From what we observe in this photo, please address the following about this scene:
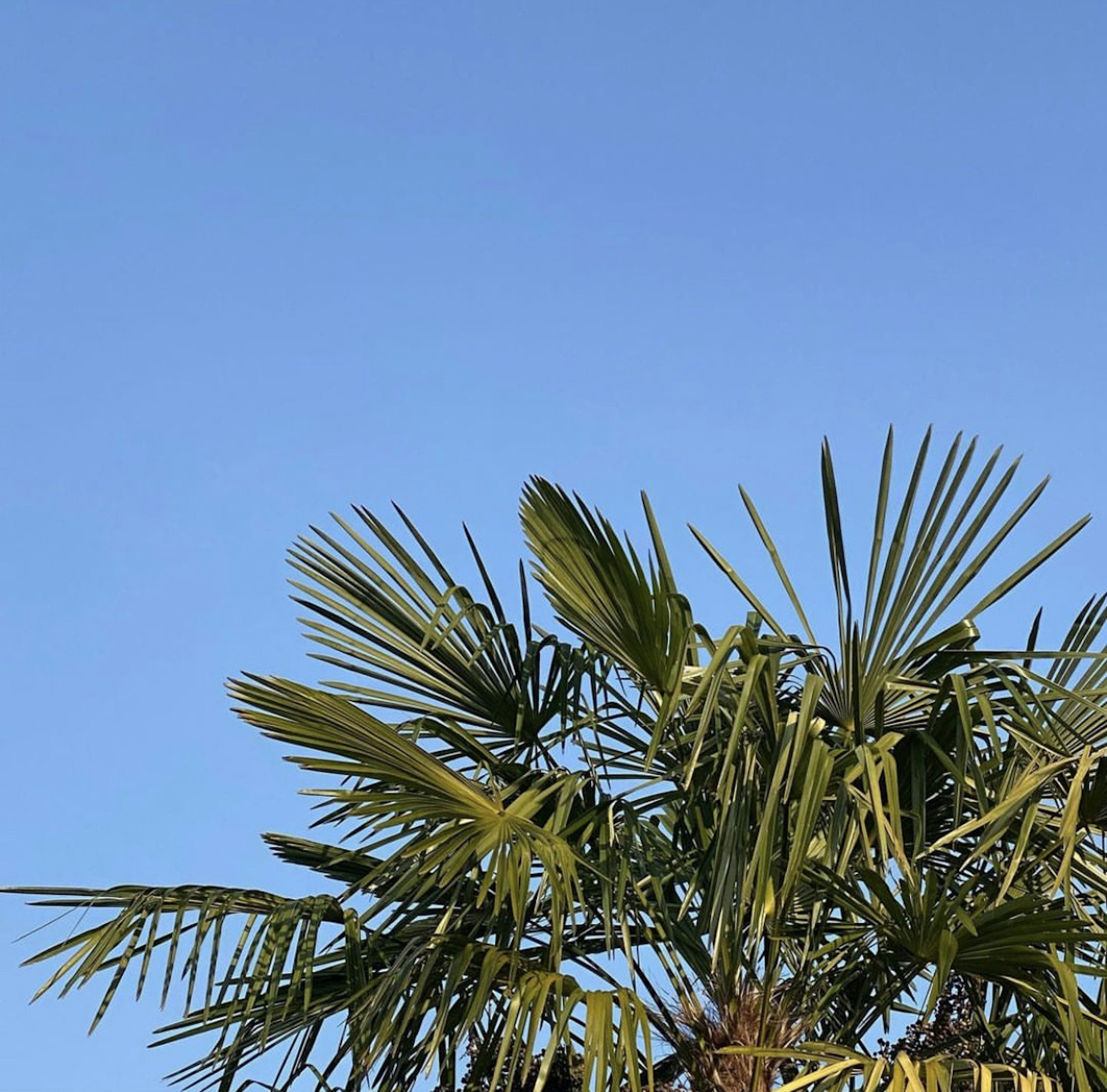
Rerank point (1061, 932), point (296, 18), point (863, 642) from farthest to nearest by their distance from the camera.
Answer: point (296, 18), point (863, 642), point (1061, 932)

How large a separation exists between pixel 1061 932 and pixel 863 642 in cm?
125

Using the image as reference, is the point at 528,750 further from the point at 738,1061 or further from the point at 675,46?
the point at 675,46

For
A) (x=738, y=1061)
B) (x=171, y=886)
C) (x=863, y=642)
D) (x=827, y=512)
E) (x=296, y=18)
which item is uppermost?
(x=296, y=18)

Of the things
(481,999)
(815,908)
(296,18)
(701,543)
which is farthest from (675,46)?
(481,999)

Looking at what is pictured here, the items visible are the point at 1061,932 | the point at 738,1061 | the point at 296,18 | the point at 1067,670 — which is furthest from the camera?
the point at 296,18

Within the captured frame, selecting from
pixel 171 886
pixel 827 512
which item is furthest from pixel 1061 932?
pixel 171 886

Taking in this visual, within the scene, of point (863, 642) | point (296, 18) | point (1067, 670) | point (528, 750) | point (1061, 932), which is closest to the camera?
point (1061, 932)

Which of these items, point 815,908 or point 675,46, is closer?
point 815,908

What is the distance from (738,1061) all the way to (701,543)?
5.83 feet

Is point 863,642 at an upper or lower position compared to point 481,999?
upper

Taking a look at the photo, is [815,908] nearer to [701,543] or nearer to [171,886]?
[701,543]

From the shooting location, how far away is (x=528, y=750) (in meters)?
5.63

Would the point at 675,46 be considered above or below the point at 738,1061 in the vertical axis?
above

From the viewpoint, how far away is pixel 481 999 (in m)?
4.42
